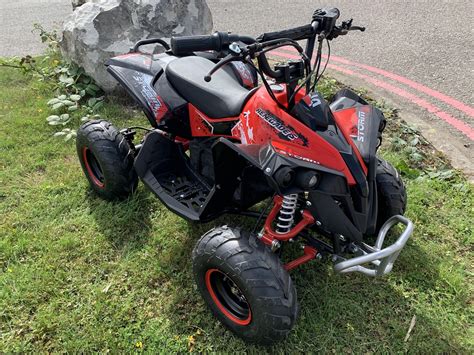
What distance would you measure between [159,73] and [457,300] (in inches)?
101

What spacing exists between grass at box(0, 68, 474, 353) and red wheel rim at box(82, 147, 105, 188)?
0.17 m

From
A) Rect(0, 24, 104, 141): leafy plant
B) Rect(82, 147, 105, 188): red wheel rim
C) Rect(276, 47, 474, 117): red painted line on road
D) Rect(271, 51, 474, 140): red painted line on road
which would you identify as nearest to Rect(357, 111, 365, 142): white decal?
Rect(82, 147, 105, 188): red wheel rim

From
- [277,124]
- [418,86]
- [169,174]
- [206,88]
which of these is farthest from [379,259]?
[418,86]

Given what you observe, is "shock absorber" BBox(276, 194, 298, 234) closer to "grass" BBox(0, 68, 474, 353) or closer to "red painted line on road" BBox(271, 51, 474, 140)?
"grass" BBox(0, 68, 474, 353)

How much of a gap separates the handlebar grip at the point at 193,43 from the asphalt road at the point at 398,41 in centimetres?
299

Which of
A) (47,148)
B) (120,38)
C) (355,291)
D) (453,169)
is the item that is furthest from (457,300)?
(120,38)

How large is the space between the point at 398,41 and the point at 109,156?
4923 mm

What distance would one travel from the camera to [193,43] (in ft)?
6.42

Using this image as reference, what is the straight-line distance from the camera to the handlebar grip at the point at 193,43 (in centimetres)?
195

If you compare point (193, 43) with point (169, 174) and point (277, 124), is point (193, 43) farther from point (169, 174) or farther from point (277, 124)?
point (169, 174)

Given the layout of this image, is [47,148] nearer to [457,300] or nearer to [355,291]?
[355,291]

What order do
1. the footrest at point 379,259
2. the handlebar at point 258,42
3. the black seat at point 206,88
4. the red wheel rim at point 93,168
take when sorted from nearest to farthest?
1. the handlebar at point 258,42
2. the footrest at point 379,259
3. the black seat at point 206,88
4. the red wheel rim at point 93,168

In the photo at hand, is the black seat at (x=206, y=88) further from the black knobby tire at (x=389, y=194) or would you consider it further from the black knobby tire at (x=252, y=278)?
the black knobby tire at (x=389, y=194)

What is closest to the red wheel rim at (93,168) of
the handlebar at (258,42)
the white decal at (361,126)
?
the handlebar at (258,42)
